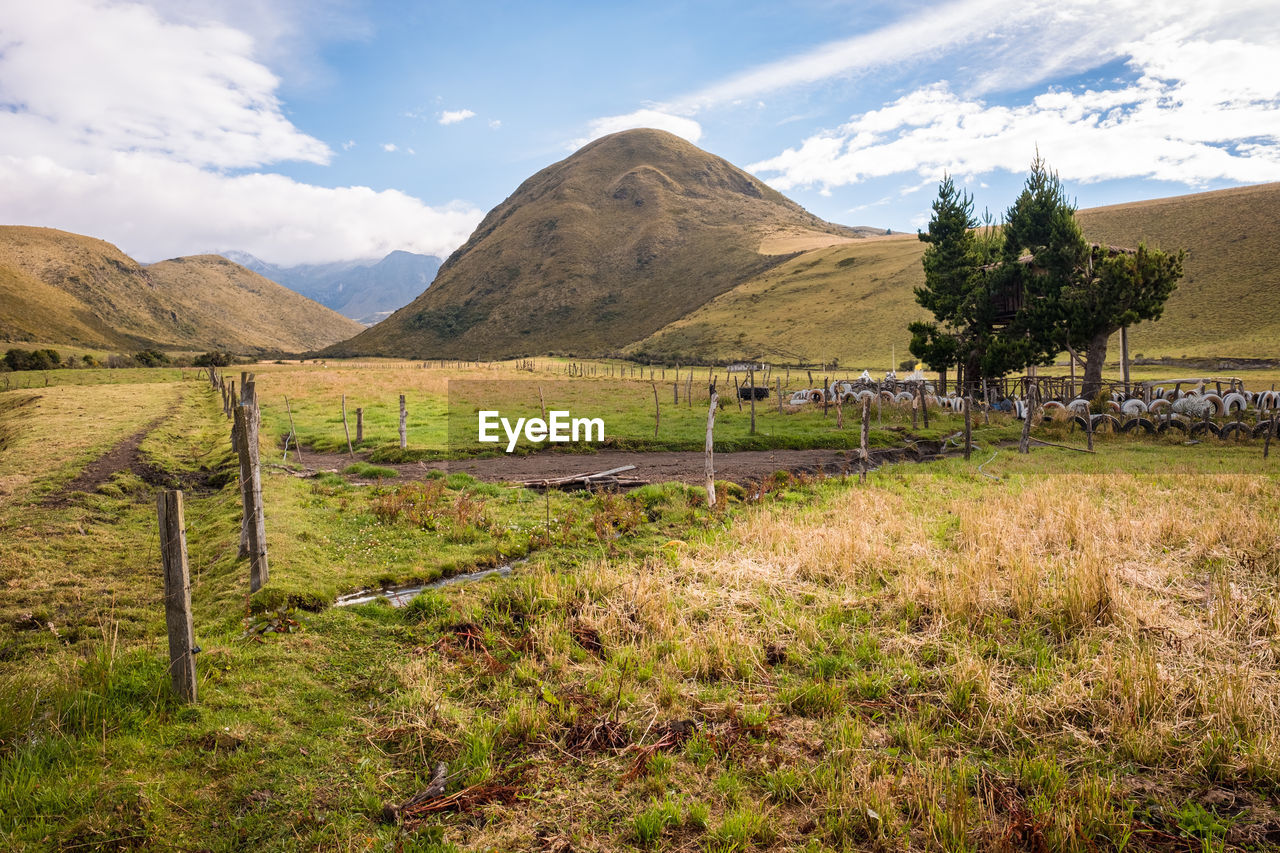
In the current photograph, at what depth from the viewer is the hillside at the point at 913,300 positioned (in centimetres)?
6550

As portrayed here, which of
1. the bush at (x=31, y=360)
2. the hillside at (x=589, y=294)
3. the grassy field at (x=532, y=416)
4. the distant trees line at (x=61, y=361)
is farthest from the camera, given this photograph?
the hillside at (x=589, y=294)

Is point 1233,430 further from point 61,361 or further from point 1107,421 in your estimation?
point 61,361

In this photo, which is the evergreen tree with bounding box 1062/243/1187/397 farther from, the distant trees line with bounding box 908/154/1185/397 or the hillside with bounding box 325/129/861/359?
the hillside with bounding box 325/129/861/359

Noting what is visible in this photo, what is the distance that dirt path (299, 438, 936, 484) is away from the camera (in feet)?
64.4

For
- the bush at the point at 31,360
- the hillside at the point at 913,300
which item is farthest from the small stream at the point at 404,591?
the bush at the point at 31,360

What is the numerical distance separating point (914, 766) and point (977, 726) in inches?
44.8

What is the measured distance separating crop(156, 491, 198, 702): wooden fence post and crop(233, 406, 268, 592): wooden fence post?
3.28m

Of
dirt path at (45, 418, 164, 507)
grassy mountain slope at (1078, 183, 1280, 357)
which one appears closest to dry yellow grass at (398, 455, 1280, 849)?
dirt path at (45, 418, 164, 507)

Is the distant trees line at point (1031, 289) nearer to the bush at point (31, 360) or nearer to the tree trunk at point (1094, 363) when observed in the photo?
the tree trunk at point (1094, 363)

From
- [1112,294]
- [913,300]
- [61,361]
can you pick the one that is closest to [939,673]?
[1112,294]

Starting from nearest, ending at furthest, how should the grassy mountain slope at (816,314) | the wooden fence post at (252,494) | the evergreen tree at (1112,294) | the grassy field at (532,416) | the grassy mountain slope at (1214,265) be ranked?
the wooden fence post at (252,494), the grassy field at (532,416), the evergreen tree at (1112,294), the grassy mountain slope at (1214,265), the grassy mountain slope at (816,314)

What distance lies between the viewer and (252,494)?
33.2 ft

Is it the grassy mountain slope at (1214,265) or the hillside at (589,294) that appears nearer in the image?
the grassy mountain slope at (1214,265)

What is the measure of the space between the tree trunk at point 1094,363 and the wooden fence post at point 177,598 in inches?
1529
